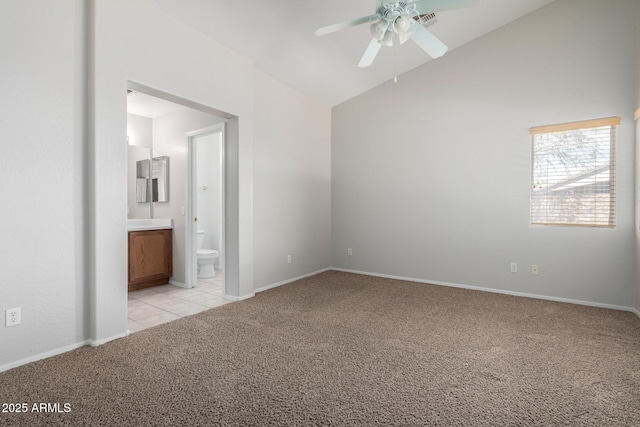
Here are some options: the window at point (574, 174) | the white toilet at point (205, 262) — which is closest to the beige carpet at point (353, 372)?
the window at point (574, 174)

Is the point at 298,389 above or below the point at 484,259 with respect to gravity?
below

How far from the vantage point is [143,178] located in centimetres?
487

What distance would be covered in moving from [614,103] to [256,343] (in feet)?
14.0

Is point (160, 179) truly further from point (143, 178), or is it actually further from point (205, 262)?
point (205, 262)

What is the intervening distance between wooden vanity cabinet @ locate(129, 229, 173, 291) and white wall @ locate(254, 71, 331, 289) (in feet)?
4.64

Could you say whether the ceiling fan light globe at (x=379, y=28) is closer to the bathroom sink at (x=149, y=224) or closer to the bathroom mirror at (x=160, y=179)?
the bathroom mirror at (x=160, y=179)

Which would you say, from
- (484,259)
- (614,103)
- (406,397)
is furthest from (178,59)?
(614,103)

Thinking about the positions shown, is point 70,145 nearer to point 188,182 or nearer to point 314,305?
point 188,182

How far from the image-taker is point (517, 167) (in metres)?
3.92

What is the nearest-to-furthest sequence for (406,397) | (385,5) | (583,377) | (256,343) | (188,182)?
1. (406,397)
2. (583,377)
3. (385,5)
4. (256,343)
5. (188,182)

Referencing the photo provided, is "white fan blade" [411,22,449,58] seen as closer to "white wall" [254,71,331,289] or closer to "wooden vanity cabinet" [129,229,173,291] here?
"white wall" [254,71,331,289]

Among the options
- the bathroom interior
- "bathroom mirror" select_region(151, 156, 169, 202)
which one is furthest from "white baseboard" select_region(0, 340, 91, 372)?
"bathroom mirror" select_region(151, 156, 169, 202)

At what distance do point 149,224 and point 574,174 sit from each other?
209 inches

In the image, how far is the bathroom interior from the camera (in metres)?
4.12
